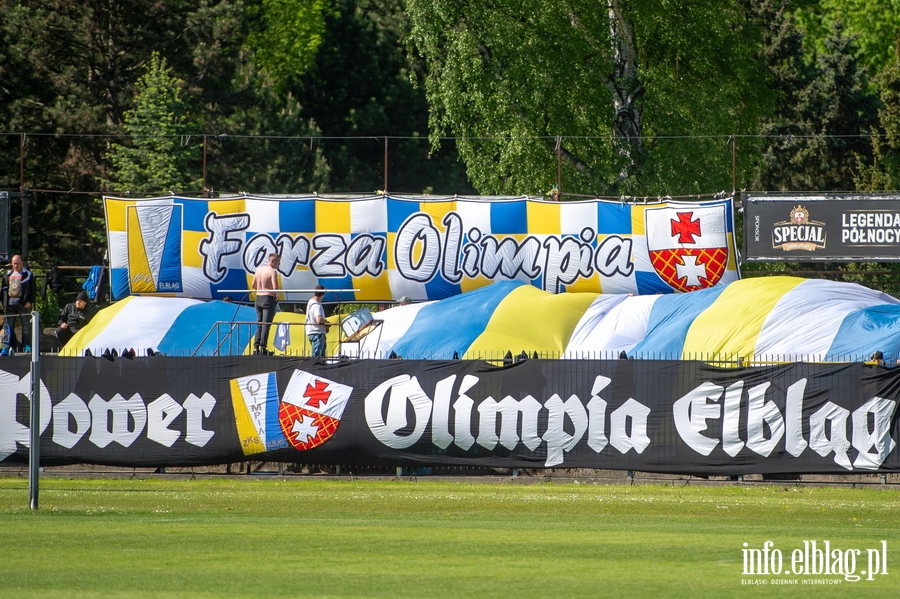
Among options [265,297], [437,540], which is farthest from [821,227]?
[437,540]

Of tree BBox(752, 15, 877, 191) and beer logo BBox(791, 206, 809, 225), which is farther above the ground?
tree BBox(752, 15, 877, 191)

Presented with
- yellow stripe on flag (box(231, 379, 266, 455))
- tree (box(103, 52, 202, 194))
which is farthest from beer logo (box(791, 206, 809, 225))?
tree (box(103, 52, 202, 194))

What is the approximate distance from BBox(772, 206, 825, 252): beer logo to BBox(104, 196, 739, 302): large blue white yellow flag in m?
2.46

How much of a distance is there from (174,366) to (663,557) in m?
12.3

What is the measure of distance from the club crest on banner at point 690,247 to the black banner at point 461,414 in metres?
6.92

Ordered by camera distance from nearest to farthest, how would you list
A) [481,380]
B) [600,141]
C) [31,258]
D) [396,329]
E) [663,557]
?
→ [663,557]
[481,380]
[396,329]
[600,141]
[31,258]

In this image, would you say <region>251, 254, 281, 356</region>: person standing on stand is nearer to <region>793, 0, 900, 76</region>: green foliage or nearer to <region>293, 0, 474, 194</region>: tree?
<region>293, 0, 474, 194</region>: tree

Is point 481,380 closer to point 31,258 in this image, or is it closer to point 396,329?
point 396,329

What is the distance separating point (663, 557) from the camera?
35.0 feet

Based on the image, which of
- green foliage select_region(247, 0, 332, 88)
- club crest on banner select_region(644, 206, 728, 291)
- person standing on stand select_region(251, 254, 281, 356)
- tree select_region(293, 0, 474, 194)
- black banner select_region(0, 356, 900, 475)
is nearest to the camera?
black banner select_region(0, 356, 900, 475)

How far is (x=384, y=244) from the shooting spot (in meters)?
27.1

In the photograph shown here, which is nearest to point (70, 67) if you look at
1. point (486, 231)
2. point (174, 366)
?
point (486, 231)

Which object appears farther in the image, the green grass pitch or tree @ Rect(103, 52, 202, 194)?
tree @ Rect(103, 52, 202, 194)

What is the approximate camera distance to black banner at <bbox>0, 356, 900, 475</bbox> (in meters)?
19.0
